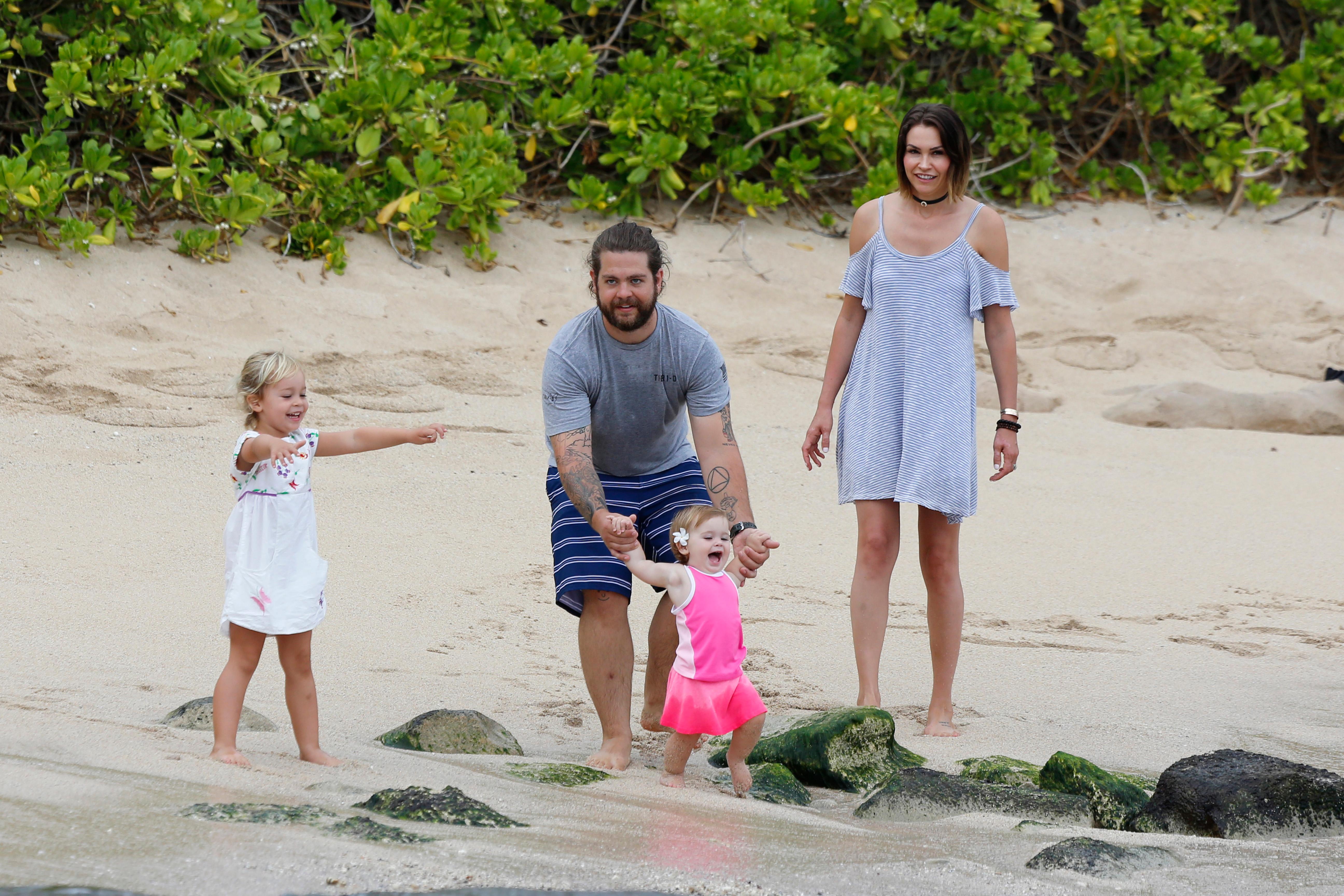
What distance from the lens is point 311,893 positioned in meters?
1.92

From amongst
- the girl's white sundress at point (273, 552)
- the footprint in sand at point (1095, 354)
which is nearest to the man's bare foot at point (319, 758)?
the girl's white sundress at point (273, 552)

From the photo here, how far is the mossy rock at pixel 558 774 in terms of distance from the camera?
2779 millimetres

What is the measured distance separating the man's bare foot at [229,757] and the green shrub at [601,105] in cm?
419

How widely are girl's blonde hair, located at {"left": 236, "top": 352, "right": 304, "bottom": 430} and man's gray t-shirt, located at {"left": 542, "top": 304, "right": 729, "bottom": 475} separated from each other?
1.92 feet

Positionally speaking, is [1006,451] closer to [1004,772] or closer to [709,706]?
[1004,772]

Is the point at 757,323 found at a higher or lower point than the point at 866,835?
higher

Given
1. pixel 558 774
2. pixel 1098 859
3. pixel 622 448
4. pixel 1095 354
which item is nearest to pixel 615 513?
pixel 622 448

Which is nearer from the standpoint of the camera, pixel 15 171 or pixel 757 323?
pixel 15 171

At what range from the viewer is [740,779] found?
2.91 metres

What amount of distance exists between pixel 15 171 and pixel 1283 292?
23.1 feet

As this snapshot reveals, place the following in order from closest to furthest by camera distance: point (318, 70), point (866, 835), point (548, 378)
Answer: point (866, 835) < point (548, 378) < point (318, 70)

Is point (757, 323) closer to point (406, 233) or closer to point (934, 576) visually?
point (406, 233)

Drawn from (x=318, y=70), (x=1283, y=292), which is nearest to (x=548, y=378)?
(x=318, y=70)

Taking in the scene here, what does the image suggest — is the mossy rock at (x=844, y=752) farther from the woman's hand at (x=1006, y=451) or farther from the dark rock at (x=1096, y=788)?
the woman's hand at (x=1006, y=451)
